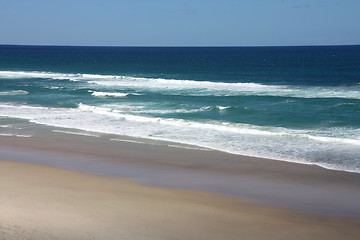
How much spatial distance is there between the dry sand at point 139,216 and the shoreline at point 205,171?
69 centimetres

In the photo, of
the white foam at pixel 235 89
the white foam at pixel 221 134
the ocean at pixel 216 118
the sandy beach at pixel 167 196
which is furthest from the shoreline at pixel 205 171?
the white foam at pixel 235 89

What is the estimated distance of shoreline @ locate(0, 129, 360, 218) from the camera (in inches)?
420

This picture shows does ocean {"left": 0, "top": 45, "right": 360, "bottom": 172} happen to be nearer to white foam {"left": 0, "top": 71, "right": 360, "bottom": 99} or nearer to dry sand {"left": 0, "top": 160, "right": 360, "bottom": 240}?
white foam {"left": 0, "top": 71, "right": 360, "bottom": 99}

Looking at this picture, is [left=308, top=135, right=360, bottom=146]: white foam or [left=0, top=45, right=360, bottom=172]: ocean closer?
[left=0, top=45, right=360, bottom=172]: ocean

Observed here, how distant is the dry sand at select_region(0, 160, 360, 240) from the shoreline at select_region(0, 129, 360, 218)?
2.27ft

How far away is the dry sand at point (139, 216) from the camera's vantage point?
26.8 ft

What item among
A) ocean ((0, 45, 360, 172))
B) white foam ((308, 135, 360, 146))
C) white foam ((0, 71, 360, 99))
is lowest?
white foam ((308, 135, 360, 146))

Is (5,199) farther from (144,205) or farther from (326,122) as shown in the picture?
(326,122)

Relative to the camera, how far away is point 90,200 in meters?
10.0

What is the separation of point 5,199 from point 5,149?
6378mm

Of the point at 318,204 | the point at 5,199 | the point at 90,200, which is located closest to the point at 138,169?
the point at 90,200

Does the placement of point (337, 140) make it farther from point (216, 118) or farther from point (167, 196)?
point (167, 196)

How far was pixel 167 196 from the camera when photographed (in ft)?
34.7

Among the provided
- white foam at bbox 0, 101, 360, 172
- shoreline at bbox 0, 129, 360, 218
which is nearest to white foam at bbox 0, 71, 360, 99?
white foam at bbox 0, 101, 360, 172
